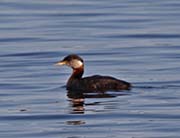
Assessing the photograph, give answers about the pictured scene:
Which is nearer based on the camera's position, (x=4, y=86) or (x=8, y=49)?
(x=4, y=86)

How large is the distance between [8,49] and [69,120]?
31.7 feet

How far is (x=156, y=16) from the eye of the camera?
3419 centimetres

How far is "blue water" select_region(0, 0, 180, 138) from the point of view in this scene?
1797 cm

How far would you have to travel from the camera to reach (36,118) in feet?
61.1

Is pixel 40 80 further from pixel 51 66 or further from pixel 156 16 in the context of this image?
pixel 156 16

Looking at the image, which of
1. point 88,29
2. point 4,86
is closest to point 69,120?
point 4,86

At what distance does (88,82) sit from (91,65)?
310 cm

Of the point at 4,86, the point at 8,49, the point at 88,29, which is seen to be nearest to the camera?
the point at 4,86

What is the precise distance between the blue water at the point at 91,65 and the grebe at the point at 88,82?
0.69 feet

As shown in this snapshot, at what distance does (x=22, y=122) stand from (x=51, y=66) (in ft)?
23.8

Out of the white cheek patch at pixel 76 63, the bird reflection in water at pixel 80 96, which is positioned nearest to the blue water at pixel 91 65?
the bird reflection in water at pixel 80 96

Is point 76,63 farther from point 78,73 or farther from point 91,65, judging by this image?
point 91,65

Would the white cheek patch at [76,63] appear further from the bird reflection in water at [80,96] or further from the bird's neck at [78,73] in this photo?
the bird reflection in water at [80,96]

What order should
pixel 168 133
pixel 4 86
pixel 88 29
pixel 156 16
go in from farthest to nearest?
pixel 156 16 < pixel 88 29 < pixel 4 86 < pixel 168 133
